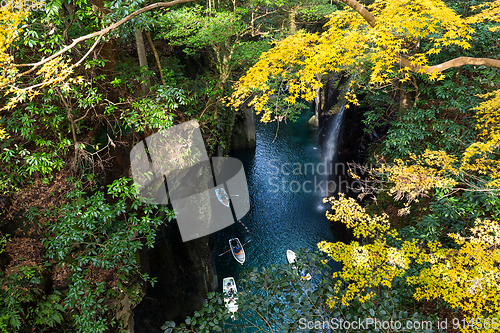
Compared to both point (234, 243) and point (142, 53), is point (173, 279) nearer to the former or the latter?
point (234, 243)

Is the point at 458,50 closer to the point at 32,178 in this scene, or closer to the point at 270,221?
the point at 270,221

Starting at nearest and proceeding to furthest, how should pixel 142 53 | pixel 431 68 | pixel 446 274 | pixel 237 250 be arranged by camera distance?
pixel 431 68 < pixel 446 274 < pixel 142 53 < pixel 237 250

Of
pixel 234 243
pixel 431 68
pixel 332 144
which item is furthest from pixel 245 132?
pixel 431 68

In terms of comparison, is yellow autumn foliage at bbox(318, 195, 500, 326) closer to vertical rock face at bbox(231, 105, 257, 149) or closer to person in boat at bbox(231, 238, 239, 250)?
person in boat at bbox(231, 238, 239, 250)

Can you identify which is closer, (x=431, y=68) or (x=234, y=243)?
(x=431, y=68)

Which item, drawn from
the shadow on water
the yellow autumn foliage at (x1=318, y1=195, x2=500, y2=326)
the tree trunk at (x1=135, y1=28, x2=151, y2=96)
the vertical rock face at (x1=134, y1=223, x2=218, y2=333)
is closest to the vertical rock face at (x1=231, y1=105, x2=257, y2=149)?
the shadow on water
